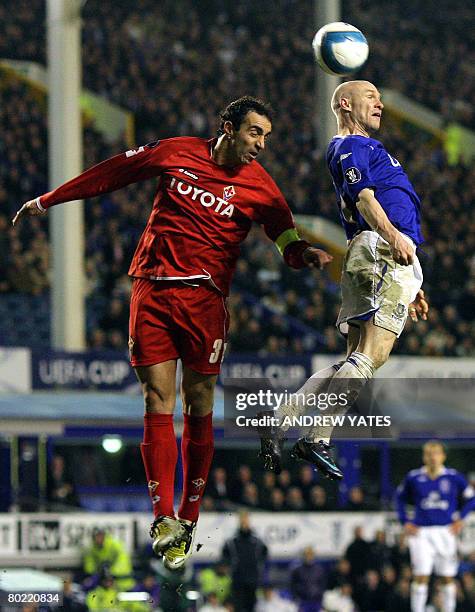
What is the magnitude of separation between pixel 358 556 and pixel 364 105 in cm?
972

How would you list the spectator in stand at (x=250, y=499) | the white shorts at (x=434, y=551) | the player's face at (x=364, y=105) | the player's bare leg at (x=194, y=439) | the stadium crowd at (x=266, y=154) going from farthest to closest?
the stadium crowd at (x=266, y=154), the spectator in stand at (x=250, y=499), the white shorts at (x=434, y=551), the player's bare leg at (x=194, y=439), the player's face at (x=364, y=105)

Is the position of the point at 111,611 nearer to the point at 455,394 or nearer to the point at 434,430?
the point at 455,394

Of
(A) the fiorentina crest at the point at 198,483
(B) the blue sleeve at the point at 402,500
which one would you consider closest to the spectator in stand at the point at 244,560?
(B) the blue sleeve at the point at 402,500

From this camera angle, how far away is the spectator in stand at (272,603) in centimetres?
1555

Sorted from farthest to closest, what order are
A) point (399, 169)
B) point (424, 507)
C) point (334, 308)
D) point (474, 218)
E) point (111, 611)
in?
point (474, 218)
point (334, 308)
point (424, 507)
point (111, 611)
point (399, 169)

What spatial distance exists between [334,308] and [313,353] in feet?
4.06

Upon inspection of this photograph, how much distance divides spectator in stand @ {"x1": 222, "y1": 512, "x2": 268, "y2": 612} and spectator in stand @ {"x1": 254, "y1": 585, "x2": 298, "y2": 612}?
0.42ft

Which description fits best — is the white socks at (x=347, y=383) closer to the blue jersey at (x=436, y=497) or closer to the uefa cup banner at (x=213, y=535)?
the blue jersey at (x=436, y=497)

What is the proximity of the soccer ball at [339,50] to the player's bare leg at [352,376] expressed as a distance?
4.69ft

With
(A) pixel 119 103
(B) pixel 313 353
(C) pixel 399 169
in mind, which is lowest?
(C) pixel 399 169

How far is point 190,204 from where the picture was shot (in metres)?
7.55

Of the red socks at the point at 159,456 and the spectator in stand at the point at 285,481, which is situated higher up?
the spectator in stand at the point at 285,481

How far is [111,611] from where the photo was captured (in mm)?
10430

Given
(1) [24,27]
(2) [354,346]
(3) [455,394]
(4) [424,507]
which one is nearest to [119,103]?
→ (1) [24,27]
